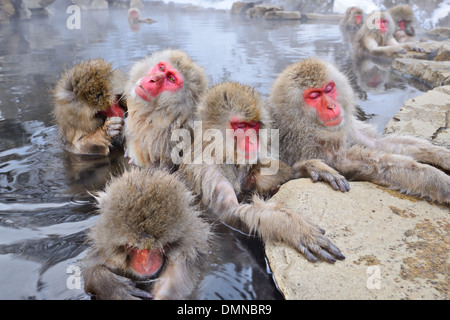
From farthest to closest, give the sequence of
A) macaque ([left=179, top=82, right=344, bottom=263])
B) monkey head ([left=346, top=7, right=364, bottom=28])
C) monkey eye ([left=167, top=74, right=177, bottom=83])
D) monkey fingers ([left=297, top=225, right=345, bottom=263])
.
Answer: monkey head ([left=346, top=7, right=364, bottom=28])
monkey eye ([left=167, top=74, right=177, bottom=83])
macaque ([left=179, top=82, right=344, bottom=263])
monkey fingers ([left=297, top=225, right=345, bottom=263])

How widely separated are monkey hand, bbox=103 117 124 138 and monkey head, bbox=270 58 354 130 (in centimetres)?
161

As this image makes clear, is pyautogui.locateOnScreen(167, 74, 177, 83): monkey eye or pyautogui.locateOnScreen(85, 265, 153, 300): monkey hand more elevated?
pyautogui.locateOnScreen(167, 74, 177, 83): monkey eye

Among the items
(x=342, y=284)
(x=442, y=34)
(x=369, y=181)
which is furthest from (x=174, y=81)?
(x=442, y=34)

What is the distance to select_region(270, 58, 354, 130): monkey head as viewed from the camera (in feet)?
11.0

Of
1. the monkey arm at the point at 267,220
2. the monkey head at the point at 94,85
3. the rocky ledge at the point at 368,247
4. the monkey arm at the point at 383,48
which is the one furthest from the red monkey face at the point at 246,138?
the monkey arm at the point at 383,48

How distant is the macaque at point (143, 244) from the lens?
220 cm

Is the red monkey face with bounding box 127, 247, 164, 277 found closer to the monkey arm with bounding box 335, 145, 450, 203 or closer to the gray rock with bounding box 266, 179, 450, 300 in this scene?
the gray rock with bounding box 266, 179, 450, 300

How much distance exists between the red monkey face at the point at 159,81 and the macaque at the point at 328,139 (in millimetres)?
869

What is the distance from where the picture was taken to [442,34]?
12.0 metres

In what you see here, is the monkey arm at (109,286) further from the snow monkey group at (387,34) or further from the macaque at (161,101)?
the snow monkey group at (387,34)

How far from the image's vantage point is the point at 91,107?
4199 millimetres

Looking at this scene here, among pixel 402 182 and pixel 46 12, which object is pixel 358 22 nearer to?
pixel 402 182

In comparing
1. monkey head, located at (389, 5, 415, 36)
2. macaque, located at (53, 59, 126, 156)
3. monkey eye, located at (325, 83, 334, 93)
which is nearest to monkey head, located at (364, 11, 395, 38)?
monkey head, located at (389, 5, 415, 36)

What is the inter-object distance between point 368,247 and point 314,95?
1408 millimetres
